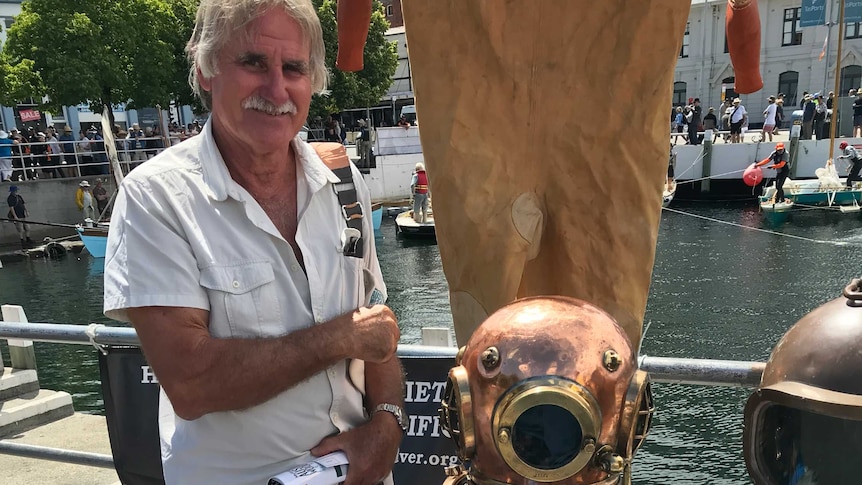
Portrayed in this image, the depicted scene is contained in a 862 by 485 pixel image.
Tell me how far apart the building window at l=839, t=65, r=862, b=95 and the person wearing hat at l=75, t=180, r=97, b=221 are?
32498 mm

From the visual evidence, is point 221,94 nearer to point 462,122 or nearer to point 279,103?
point 279,103

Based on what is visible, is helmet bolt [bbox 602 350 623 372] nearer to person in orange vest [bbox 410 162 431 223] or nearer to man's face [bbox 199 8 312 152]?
man's face [bbox 199 8 312 152]

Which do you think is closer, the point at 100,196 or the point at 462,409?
the point at 462,409

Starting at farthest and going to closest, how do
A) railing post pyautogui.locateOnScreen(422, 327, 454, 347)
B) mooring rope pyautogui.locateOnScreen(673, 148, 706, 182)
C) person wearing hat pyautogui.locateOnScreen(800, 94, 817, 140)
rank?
mooring rope pyautogui.locateOnScreen(673, 148, 706, 182), person wearing hat pyautogui.locateOnScreen(800, 94, 817, 140), railing post pyautogui.locateOnScreen(422, 327, 454, 347)

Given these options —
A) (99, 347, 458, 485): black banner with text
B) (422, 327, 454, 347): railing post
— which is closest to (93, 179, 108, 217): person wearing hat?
(99, 347, 458, 485): black banner with text

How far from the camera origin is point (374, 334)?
149cm

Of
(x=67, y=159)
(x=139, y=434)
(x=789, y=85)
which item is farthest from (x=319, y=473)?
(x=789, y=85)

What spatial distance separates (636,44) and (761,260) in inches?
533

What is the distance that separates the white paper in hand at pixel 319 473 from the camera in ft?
4.46

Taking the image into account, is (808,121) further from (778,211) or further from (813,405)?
(813,405)

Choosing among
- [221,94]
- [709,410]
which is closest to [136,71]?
[709,410]

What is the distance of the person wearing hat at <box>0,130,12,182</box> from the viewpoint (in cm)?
1917

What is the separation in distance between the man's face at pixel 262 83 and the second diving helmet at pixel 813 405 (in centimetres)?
110

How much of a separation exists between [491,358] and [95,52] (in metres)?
23.3
